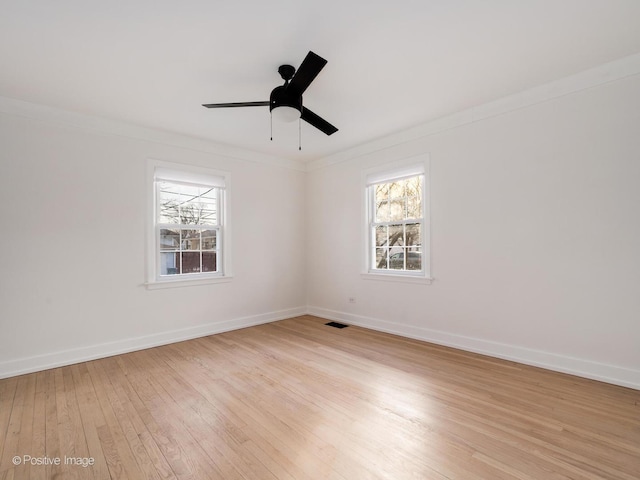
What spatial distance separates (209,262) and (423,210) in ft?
10.1

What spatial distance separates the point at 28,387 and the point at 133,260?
1484 mm

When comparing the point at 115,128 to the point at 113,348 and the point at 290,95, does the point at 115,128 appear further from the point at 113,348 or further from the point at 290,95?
the point at 113,348

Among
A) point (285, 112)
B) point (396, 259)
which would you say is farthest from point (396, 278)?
point (285, 112)

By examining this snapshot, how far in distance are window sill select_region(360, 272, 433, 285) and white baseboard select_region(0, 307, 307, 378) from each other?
181cm

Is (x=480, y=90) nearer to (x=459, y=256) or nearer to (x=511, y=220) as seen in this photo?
(x=511, y=220)

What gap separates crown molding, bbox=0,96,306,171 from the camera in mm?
3088

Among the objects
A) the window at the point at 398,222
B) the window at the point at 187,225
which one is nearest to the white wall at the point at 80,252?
the window at the point at 187,225

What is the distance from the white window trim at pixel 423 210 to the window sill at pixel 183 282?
2.10 m

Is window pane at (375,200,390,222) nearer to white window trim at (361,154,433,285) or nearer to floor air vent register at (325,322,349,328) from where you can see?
white window trim at (361,154,433,285)

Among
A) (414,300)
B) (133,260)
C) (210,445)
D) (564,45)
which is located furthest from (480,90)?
(133,260)

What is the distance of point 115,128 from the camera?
3574 mm

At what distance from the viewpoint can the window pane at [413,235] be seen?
13.2 ft

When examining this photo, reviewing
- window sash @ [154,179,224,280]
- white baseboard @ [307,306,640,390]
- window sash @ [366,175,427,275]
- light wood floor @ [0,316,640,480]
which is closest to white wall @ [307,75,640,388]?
white baseboard @ [307,306,640,390]

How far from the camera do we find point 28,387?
2.71 metres
